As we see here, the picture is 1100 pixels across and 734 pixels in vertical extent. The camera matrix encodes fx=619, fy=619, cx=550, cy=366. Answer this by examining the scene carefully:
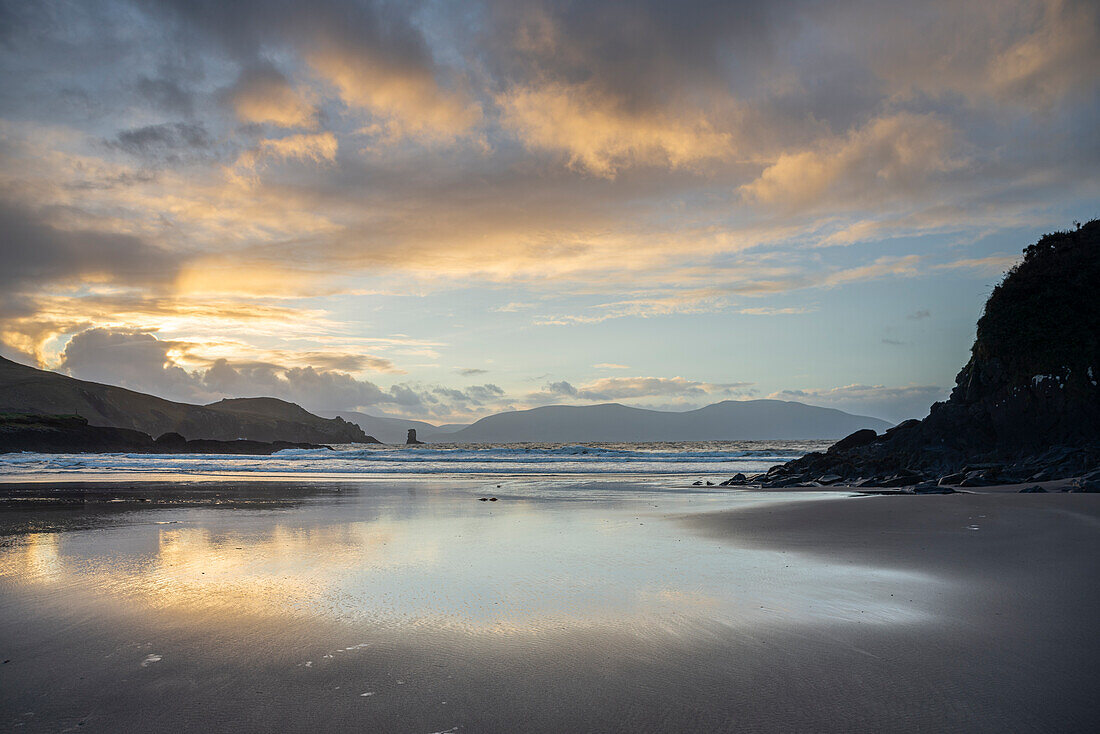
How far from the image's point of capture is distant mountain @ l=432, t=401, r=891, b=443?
152400 millimetres

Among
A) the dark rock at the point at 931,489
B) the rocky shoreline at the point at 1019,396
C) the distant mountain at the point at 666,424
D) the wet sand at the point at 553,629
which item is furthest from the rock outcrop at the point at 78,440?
the distant mountain at the point at 666,424

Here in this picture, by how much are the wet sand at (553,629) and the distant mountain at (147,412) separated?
91.9m

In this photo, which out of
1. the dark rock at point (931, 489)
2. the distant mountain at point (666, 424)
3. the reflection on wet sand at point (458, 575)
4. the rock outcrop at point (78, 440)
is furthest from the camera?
the distant mountain at point (666, 424)

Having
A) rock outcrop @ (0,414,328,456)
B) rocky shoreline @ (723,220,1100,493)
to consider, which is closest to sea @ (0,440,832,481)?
rocky shoreline @ (723,220,1100,493)

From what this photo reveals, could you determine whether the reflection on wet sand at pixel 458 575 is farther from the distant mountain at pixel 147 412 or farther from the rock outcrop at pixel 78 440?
the distant mountain at pixel 147 412

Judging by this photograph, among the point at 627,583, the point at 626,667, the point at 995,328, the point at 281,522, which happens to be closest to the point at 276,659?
the point at 626,667

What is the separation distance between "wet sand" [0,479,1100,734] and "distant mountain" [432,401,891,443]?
5575 inches

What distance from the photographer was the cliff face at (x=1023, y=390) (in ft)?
59.0

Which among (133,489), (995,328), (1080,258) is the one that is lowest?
(133,489)

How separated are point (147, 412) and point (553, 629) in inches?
4488

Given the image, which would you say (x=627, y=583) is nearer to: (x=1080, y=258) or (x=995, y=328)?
(x=995, y=328)

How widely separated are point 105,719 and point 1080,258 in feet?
86.4

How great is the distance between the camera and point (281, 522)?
9508 mm

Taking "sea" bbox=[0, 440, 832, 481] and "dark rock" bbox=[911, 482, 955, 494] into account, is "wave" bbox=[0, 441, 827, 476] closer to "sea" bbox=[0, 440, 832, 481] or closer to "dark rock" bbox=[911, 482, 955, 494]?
"sea" bbox=[0, 440, 832, 481]
